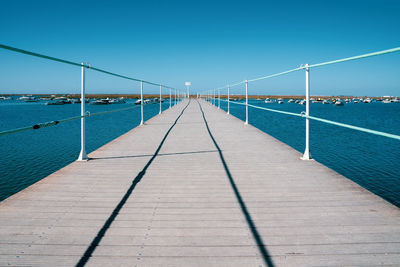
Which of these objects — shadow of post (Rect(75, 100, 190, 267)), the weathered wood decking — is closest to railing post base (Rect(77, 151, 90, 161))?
the weathered wood decking

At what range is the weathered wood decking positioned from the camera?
1385mm

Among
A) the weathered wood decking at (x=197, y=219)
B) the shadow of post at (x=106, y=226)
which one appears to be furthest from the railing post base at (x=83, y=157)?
the shadow of post at (x=106, y=226)

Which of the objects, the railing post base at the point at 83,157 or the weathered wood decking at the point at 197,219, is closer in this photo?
the weathered wood decking at the point at 197,219

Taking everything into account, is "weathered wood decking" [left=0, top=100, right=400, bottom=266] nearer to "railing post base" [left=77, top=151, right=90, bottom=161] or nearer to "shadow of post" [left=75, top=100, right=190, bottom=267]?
"shadow of post" [left=75, top=100, right=190, bottom=267]

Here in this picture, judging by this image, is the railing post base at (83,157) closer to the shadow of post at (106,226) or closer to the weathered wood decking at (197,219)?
the weathered wood decking at (197,219)

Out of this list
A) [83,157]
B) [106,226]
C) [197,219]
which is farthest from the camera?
[83,157]

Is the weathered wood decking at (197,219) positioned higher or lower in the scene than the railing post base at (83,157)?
lower

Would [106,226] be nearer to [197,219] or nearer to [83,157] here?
[197,219]

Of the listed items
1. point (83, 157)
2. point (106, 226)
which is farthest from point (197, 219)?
point (83, 157)

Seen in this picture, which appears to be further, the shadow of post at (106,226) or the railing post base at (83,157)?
the railing post base at (83,157)

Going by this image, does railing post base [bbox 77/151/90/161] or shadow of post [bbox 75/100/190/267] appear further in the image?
railing post base [bbox 77/151/90/161]

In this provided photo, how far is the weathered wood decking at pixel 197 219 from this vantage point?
1385mm

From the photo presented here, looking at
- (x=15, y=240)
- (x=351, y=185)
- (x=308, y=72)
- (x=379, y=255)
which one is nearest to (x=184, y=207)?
(x=15, y=240)

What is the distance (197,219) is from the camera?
1785mm
